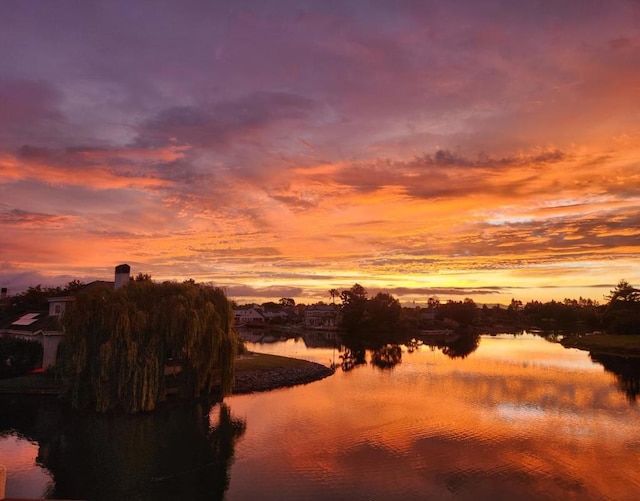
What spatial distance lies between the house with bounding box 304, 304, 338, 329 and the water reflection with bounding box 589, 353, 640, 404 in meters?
83.6

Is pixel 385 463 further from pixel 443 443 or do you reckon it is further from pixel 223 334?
pixel 223 334

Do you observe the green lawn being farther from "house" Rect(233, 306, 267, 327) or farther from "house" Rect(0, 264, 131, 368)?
"house" Rect(233, 306, 267, 327)

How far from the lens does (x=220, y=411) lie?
3225 cm

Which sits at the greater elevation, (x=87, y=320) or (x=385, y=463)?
(x=87, y=320)

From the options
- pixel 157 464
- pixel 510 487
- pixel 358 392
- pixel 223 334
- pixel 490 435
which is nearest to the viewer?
pixel 510 487

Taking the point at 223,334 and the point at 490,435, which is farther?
the point at 223,334

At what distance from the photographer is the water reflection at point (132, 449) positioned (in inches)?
767

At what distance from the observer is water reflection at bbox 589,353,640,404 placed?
44.9 m

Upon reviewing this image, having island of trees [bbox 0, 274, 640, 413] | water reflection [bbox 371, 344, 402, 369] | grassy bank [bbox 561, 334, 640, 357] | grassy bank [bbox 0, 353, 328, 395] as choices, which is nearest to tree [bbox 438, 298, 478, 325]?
grassy bank [bbox 561, 334, 640, 357]

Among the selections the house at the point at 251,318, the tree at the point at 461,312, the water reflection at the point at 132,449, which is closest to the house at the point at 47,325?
the water reflection at the point at 132,449

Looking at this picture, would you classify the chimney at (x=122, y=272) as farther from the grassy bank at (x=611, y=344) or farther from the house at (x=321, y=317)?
the house at (x=321, y=317)

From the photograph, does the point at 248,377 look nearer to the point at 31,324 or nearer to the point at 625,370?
the point at 31,324

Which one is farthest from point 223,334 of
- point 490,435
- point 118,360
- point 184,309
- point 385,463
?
point 490,435

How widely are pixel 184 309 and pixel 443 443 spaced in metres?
18.1
